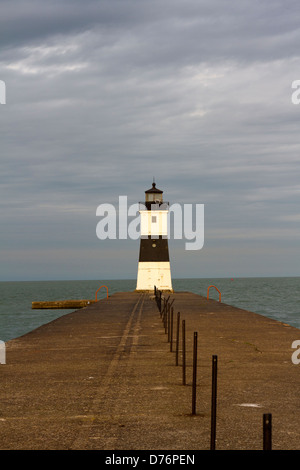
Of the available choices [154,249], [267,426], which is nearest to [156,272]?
[154,249]

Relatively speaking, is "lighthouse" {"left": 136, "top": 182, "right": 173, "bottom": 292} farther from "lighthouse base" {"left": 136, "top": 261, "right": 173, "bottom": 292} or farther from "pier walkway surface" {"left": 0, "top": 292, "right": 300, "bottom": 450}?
"pier walkway surface" {"left": 0, "top": 292, "right": 300, "bottom": 450}

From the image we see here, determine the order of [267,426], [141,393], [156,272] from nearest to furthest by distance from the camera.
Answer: [267,426]
[141,393]
[156,272]

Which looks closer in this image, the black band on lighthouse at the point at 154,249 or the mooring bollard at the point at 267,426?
the mooring bollard at the point at 267,426

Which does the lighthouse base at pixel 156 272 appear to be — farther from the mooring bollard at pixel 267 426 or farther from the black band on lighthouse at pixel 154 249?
the mooring bollard at pixel 267 426

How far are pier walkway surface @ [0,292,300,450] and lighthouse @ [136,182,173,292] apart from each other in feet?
109

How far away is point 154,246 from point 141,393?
42.1m

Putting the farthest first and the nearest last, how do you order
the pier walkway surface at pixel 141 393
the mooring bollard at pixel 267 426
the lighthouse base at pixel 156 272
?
the lighthouse base at pixel 156 272 → the pier walkway surface at pixel 141 393 → the mooring bollard at pixel 267 426

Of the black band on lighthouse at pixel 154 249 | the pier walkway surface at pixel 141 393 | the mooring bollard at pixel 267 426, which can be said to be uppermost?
the black band on lighthouse at pixel 154 249

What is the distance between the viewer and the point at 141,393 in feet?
32.7

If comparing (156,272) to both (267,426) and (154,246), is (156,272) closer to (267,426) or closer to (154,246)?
(154,246)

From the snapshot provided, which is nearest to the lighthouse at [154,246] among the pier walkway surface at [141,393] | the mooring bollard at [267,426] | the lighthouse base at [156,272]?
the lighthouse base at [156,272]

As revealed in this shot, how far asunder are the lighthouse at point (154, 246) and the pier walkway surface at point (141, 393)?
109ft

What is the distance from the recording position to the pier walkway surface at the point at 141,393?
24.1 ft

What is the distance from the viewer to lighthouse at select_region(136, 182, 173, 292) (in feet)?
171
